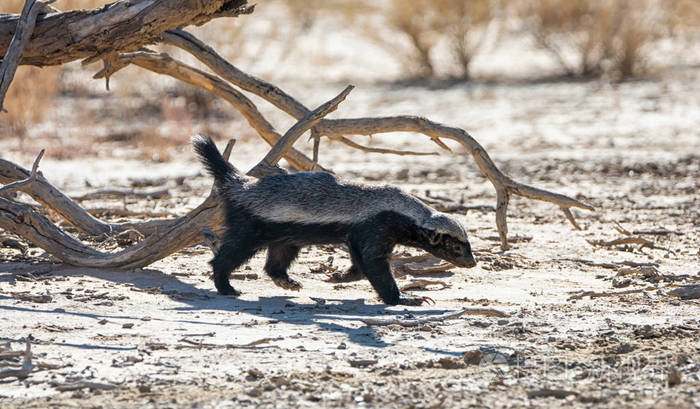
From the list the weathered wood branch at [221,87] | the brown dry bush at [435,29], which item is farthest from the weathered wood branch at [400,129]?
the brown dry bush at [435,29]

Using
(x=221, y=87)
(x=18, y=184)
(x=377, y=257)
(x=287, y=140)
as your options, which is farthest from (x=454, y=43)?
(x=18, y=184)

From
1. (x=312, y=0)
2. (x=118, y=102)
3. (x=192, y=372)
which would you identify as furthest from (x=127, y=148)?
(x=312, y=0)

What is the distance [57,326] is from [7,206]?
1.89m

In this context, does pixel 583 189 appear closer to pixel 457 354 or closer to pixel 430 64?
pixel 457 354

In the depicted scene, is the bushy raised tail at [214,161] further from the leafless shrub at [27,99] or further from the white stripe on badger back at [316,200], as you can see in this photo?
the leafless shrub at [27,99]

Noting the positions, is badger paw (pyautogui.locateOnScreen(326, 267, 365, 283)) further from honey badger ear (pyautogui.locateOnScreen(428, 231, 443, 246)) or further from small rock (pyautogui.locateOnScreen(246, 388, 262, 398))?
small rock (pyautogui.locateOnScreen(246, 388, 262, 398))

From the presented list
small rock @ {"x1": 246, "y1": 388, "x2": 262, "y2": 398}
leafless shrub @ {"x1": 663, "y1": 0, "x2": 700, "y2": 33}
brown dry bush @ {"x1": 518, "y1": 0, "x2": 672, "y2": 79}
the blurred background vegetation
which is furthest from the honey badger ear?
leafless shrub @ {"x1": 663, "y1": 0, "x2": 700, "y2": 33}

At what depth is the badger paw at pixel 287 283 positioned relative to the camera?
24.2 ft

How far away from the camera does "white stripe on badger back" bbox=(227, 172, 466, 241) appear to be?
7.03m

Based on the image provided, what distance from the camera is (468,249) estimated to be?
7.41 metres

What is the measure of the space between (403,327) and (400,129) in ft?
8.02

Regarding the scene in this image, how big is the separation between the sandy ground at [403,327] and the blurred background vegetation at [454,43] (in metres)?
5.40

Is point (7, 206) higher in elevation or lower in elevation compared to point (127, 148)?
lower

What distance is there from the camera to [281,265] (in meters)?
7.44
